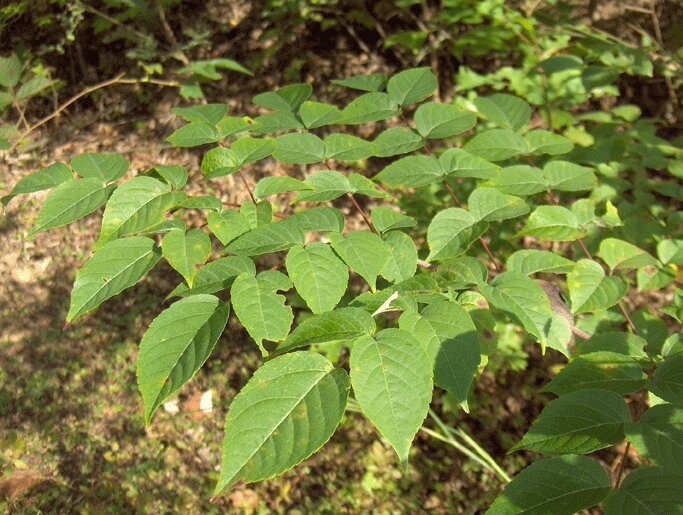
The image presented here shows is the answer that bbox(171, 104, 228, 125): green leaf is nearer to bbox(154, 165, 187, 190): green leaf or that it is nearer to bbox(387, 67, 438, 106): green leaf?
bbox(154, 165, 187, 190): green leaf

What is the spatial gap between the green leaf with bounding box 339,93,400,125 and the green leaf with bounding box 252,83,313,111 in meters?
0.15

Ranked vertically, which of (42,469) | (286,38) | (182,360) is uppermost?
(182,360)

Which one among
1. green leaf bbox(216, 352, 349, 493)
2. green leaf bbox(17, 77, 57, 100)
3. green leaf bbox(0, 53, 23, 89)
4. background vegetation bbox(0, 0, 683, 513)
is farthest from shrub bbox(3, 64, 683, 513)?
green leaf bbox(0, 53, 23, 89)

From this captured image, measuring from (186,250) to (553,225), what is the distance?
0.97 meters

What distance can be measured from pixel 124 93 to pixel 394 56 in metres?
2.72

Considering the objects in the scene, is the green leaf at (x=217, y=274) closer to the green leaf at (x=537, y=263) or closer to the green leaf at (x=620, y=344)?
the green leaf at (x=537, y=263)

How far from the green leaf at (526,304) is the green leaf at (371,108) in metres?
0.64

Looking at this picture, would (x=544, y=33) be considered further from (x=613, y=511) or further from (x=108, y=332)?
(x=108, y=332)

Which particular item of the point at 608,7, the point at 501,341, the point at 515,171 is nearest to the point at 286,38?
the point at 608,7

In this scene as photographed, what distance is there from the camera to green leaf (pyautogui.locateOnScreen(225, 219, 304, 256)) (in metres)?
1.13

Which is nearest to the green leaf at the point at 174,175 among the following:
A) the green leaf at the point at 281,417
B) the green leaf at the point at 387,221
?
the green leaf at the point at 387,221

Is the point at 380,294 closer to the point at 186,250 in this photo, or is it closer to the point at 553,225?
the point at 186,250

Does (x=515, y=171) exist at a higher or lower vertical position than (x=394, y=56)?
higher

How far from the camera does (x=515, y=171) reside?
4.92ft
